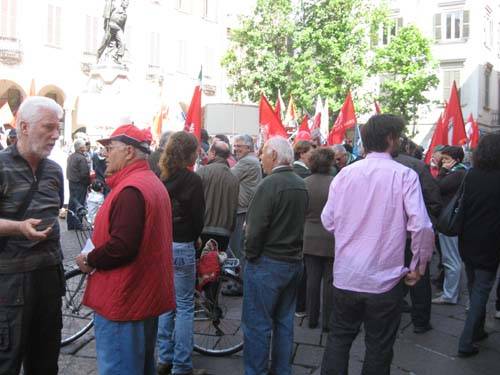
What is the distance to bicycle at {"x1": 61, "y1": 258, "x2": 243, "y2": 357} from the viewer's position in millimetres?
4926

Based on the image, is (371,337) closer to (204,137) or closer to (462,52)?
(204,137)

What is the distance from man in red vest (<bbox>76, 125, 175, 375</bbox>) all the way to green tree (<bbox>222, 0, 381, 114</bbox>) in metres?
25.2

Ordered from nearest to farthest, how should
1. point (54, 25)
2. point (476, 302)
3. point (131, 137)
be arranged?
point (131, 137) → point (476, 302) → point (54, 25)

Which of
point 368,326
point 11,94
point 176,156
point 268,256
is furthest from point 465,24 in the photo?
point 368,326

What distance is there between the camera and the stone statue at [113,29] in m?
18.4

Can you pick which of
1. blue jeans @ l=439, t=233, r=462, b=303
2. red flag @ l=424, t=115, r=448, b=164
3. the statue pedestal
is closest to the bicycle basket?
blue jeans @ l=439, t=233, r=462, b=303

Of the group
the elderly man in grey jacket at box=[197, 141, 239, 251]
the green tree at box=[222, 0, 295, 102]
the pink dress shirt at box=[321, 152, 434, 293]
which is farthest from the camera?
the green tree at box=[222, 0, 295, 102]

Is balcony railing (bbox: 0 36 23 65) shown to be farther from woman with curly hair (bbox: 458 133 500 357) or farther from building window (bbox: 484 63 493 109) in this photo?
woman with curly hair (bbox: 458 133 500 357)

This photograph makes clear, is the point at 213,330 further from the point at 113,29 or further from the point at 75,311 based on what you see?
the point at 113,29

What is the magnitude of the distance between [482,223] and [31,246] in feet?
11.4

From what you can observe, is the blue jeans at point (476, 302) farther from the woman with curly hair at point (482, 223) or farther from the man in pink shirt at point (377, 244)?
the man in pink shirt at point (377, 244)

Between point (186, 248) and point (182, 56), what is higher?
point (182, 56)

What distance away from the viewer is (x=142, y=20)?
3466 cm

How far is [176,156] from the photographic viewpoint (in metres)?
4.30
